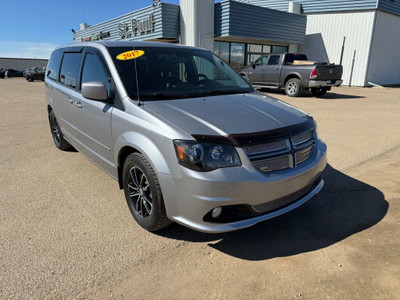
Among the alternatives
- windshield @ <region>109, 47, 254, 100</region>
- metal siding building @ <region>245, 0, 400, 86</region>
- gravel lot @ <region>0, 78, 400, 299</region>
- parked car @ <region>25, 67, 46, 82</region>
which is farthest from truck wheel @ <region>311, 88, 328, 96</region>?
parked car @ <region>25, 67, 46, 82</region>

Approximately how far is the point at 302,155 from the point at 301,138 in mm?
161

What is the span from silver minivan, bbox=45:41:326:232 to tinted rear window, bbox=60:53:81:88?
10 cm

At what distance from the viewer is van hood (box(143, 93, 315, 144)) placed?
7.97 feet

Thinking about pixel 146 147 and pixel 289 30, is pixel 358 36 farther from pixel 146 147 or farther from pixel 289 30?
pixel 146 147

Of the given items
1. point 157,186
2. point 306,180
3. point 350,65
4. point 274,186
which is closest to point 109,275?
point 157,186

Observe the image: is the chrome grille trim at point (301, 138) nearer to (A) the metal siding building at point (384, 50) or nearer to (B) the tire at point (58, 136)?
(B) the tire at point (58, 136)

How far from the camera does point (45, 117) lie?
917 centimetres

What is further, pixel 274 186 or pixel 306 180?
pixel 306 180

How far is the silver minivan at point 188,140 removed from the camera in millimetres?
2312

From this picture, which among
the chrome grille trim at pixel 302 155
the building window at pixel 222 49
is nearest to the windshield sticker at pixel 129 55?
the chrome grille trim at pixel 302 155

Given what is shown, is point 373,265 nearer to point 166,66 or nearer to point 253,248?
point 253,248

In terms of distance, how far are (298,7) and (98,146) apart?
22841 millimetres

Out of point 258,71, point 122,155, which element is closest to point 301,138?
point 122,155

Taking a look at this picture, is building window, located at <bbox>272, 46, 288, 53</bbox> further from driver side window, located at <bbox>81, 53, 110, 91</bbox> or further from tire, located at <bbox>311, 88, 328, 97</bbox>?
driver side window, located at <bbox>81, 53, 110, 91</bbox>
